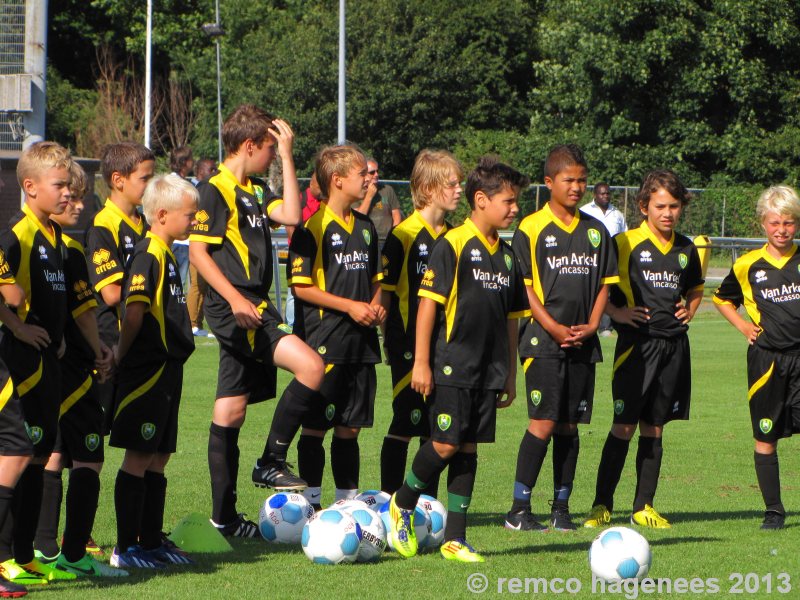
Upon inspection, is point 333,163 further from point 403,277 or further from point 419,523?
point 419,523

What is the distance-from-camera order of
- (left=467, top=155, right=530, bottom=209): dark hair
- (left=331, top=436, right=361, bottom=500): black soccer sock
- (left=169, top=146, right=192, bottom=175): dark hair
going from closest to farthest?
(left=467, top=155, right=530, bottom=209): dark hair
(left=331, top=436, right=361, bottom=500): black soccer sock
(left=169, top=146, right=192, bottom=175): dark hair

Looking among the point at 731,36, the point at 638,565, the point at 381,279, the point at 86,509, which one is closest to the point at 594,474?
the point at 381,279

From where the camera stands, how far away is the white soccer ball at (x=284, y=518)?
6.84m

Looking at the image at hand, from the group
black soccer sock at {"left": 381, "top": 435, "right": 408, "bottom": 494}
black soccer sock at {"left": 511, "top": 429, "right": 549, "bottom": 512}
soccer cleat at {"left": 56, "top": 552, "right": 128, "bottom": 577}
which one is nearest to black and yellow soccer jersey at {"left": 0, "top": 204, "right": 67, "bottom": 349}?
soccer cleat at {"left": 56, "top": 552, "right": 128, "bottom": 577}

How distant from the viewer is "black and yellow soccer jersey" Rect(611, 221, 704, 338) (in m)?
7.58

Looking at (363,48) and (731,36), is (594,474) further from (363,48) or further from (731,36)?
(363,48)

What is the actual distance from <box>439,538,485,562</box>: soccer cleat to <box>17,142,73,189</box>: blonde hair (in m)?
2.68

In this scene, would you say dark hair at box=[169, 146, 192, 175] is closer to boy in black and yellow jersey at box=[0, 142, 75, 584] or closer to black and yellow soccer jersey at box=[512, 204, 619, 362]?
black and yellow soccer jersey at box=[512, 204, 619, 362]

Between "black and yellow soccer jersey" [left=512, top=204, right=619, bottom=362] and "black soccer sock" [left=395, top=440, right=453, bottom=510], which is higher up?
"black and yellow soccer jersey" [left=512, top=204, right=619, bottom=362]

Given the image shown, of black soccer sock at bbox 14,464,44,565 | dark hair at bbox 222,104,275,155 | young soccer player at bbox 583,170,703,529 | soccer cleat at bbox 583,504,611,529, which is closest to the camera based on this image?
black soccer sock at bbox 14,464,44,565

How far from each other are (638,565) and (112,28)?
52.0 m

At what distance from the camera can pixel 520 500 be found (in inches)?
287

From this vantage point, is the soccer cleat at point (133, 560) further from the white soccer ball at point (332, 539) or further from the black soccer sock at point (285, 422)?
the black soccer sock at point (285, 422)

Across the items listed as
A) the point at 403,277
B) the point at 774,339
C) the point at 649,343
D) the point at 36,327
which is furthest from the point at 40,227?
the point at 774,339
